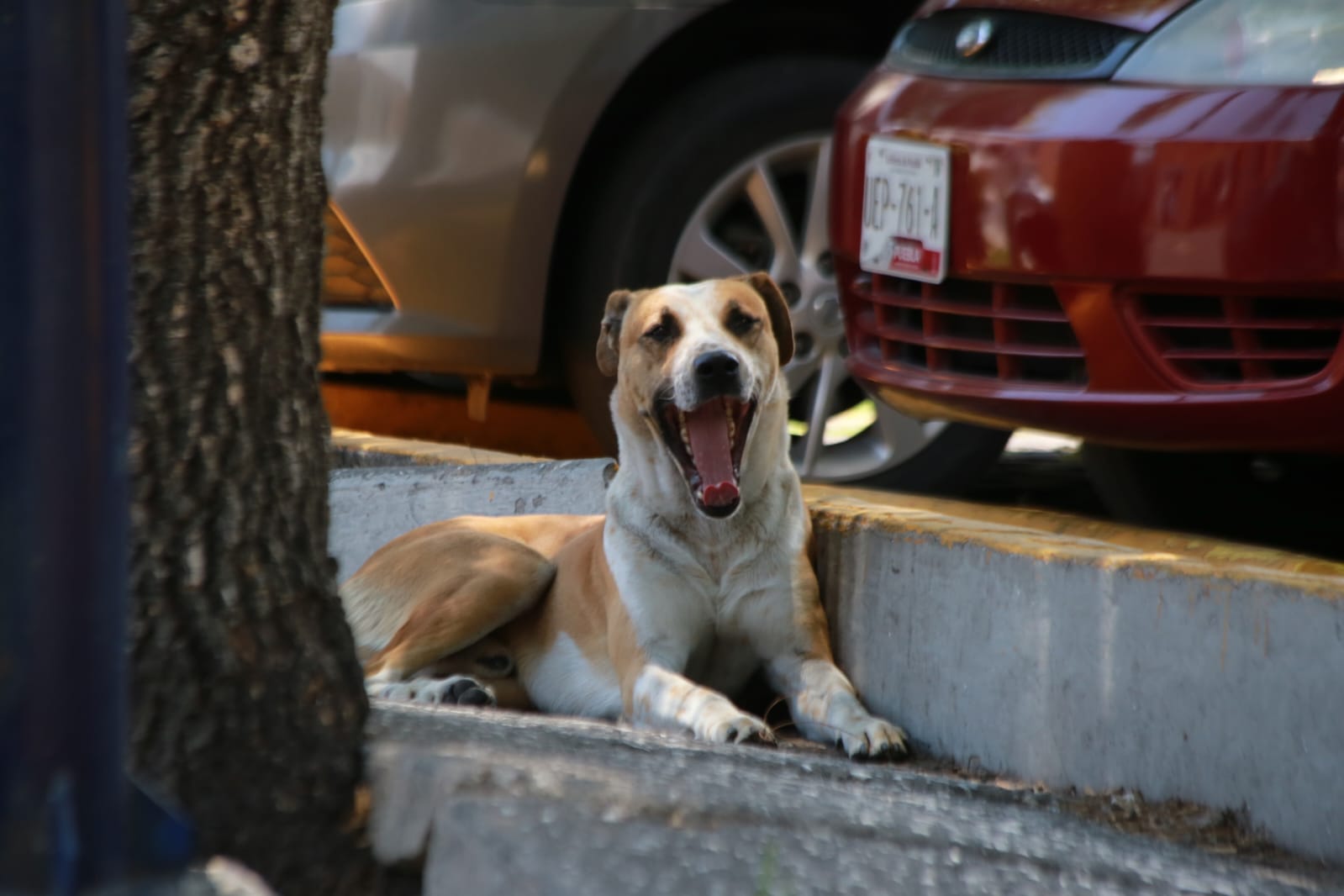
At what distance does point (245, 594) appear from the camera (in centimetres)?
244

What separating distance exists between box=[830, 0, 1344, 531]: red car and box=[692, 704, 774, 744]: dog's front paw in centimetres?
93

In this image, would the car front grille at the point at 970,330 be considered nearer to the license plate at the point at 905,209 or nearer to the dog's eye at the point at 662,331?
the license plate at the point at 905,209

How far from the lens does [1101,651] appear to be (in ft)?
10.6

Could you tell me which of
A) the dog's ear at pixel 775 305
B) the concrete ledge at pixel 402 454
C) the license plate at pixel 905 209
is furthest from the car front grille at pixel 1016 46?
the concrete ledge at pixel 402 454

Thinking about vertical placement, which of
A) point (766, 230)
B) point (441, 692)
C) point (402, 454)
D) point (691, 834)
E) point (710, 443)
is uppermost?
point (766, 230)

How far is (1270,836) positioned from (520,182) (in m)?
2.97

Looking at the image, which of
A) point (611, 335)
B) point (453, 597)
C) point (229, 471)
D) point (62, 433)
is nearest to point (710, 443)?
point (611, 335)

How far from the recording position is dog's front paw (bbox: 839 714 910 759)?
370 cm

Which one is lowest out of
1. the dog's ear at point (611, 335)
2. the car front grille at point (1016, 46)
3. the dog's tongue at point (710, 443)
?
the dog's tongue at point (710, 443)

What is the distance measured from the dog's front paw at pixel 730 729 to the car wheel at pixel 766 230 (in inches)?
63.4

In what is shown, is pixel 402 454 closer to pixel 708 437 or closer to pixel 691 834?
pixel 708 437

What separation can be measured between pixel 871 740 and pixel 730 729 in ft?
1.00

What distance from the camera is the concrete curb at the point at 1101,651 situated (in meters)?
2.88

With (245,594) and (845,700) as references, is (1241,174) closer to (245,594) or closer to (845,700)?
(845,700)
